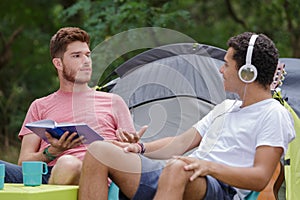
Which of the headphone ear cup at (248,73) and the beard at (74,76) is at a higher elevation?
the headphone ear cup at (248,73)

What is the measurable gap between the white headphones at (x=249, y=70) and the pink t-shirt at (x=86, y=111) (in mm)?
685

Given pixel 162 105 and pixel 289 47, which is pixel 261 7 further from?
pixel 162 105

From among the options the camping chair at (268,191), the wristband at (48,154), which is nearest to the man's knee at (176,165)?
the camping chair at (268,191)

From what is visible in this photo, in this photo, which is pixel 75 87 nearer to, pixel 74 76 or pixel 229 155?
pixel 74 76

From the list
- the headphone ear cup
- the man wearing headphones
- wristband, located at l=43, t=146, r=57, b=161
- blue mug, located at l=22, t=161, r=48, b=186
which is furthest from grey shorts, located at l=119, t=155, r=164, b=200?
wristband, located at l=43, t=146, r=57, b=161

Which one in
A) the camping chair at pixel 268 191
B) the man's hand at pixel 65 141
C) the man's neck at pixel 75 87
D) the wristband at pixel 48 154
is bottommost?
the camping chair at pixel 268 191

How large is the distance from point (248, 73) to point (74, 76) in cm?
101

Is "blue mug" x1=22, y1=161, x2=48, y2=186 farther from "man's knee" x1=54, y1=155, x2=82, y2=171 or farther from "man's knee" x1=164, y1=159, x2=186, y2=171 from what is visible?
"man's knee" x1=164, y1=159, x2=186, y2=171

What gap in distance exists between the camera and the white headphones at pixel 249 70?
8.49ft

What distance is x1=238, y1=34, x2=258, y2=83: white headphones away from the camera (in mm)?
2588

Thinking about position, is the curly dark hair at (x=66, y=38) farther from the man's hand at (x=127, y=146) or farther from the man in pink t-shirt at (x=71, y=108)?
the man's hand at (x=127, y=146)

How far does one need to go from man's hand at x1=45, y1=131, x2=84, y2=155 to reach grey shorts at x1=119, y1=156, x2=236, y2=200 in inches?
17.0

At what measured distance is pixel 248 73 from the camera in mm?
2611

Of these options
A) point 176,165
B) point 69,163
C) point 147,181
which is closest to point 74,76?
point 69,163
